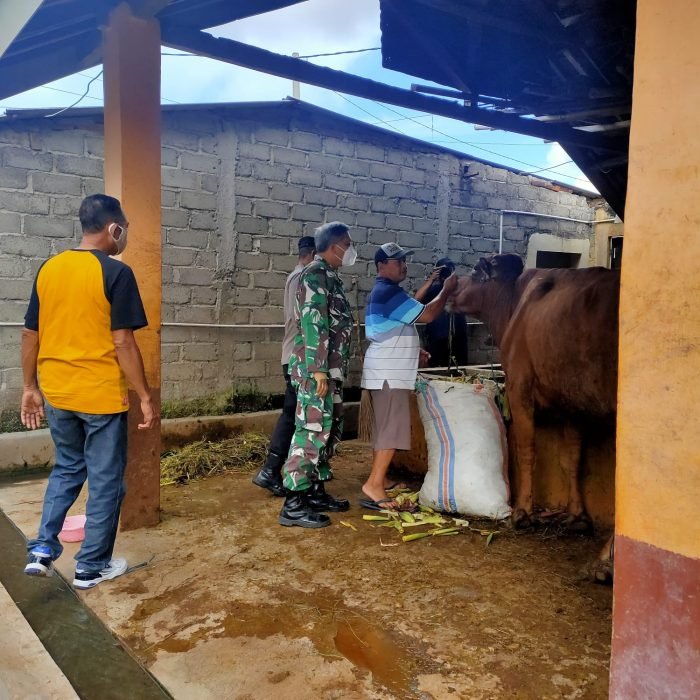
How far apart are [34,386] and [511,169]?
6768 mm

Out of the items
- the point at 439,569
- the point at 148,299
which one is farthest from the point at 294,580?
the point at 148,299

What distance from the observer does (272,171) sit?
6.45 meters

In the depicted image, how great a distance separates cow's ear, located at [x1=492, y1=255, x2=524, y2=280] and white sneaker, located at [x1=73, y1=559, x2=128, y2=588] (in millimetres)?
3140

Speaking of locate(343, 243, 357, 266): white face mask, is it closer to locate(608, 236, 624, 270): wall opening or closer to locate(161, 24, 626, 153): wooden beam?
locate(161, 24, 626, 153): wooden beam

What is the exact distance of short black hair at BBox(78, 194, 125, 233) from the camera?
2922 mm

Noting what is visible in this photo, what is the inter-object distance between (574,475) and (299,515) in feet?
5.68

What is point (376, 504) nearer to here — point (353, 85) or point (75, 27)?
point (353, 85)

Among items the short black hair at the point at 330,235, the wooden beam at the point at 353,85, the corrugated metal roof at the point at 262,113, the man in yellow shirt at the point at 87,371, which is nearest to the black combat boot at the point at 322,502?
the man in yellow shirt at the point at 87,371

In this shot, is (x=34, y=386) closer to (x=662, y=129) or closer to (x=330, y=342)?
(x=330, y=342)

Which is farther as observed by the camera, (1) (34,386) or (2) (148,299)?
(2) (148,299)

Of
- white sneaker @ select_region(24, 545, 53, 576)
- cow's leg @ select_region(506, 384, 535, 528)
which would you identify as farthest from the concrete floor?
cow's leg @ select_region(506, 384, 535, 528)

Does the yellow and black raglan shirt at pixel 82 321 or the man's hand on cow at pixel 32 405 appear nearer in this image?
the yellow and black raglan shirt at pixel 82 321

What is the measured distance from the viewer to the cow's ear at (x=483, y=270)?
15.3ft

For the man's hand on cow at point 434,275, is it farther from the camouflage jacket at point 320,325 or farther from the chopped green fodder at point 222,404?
the chopped green fodder at point 222,404
